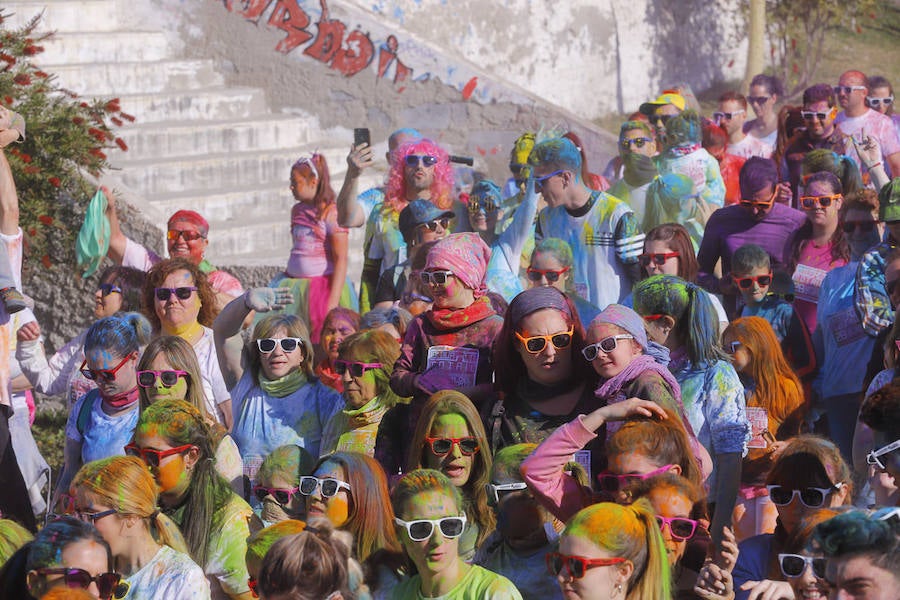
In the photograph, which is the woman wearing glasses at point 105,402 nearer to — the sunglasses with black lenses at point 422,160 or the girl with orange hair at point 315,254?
the girl with orange hair at point 315,254

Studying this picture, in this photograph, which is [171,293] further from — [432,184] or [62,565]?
[62,565]

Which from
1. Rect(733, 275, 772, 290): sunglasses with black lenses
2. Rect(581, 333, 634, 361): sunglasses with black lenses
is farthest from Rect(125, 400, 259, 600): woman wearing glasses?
Rect(733, 275, 772, 290): sunglasses with black lenses

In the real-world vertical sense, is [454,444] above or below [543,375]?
below

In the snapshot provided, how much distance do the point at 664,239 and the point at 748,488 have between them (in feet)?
5.61

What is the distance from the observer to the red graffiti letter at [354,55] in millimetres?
14078

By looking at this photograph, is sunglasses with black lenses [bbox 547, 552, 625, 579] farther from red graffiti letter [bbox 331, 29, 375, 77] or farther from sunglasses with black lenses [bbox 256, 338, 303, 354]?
red graffiti letter [bbox 331, 29, 375, 77]

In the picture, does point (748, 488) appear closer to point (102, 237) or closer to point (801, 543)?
point (801, 543)

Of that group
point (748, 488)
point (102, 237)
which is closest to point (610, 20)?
point (102, 237)

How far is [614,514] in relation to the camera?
4.39 metres

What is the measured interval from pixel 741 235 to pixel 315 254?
8.56 ft

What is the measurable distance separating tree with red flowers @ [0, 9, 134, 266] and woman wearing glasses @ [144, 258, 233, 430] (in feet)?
9.18

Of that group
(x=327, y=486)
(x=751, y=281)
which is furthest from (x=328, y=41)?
(x=327, y=486)

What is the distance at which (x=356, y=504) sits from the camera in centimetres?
523

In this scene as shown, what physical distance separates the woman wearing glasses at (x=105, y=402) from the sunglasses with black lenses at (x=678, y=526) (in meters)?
2.55
